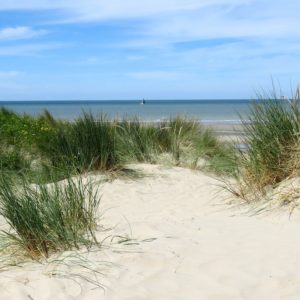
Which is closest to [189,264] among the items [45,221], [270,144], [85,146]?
[45,221]

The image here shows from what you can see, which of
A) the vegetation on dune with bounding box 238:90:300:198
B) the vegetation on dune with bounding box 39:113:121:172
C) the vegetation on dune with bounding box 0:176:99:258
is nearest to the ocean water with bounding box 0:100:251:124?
the vegetation on dune with bounding box 39:113:121:172

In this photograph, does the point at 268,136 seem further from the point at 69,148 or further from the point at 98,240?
the point at 69,148

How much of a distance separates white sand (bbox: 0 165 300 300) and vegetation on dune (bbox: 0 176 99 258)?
0.20 m

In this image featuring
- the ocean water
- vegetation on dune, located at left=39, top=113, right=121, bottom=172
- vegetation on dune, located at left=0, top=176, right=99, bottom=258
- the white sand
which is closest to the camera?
the white sand

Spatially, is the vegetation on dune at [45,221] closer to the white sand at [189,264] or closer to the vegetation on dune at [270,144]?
→ the white sand at [189,264]

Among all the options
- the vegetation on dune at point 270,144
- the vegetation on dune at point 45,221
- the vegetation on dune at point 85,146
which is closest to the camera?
the vegetation on dune at point 45,221

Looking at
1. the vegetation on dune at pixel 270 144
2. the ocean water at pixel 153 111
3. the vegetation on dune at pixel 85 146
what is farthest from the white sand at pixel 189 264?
the vegetation on dune at pixel 85 146

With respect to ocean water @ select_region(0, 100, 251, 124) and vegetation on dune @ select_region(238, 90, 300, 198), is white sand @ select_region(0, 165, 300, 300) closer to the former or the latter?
vegetation on dune @ select_region(238, 90, 300, 198)

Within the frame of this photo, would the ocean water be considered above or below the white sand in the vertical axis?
above

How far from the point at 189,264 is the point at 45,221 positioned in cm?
119

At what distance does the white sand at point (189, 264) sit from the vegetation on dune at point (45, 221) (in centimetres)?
20

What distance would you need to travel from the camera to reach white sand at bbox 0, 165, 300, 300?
11.4 feet

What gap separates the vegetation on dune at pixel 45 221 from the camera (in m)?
4.20

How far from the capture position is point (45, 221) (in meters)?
4.29
